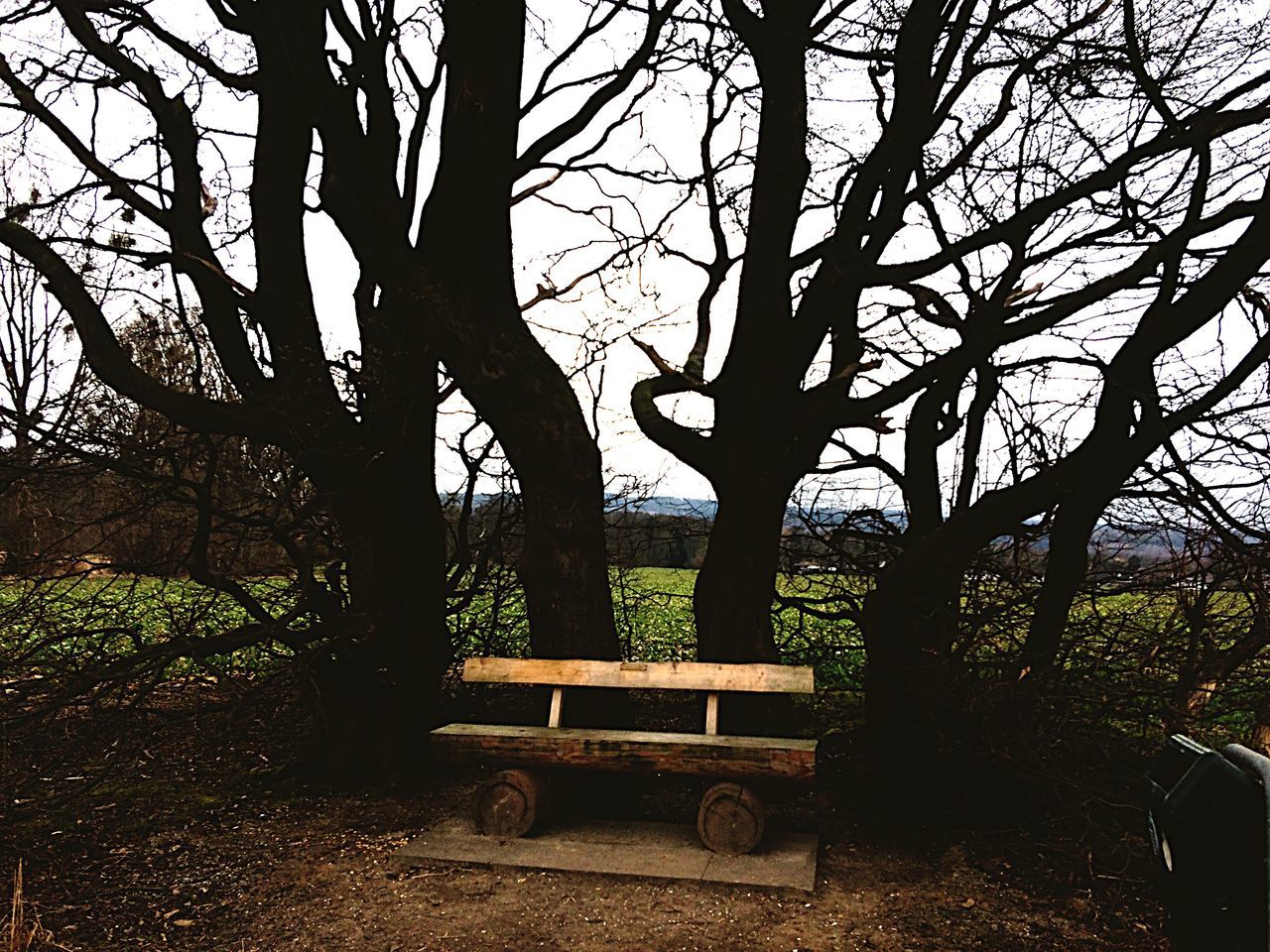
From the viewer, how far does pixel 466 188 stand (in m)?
7.15

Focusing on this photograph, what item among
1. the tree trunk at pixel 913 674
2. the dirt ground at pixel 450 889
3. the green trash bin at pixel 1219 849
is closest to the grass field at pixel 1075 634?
the tree trunk at pixel 913 674

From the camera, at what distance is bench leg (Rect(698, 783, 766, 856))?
18.2 feet

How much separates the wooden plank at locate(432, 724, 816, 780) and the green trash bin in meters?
4.19

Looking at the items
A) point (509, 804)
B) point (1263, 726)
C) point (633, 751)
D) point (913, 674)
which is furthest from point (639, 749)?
point (1263, 726)

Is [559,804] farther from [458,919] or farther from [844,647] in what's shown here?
[844,647]

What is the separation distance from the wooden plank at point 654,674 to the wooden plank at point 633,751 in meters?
0.30

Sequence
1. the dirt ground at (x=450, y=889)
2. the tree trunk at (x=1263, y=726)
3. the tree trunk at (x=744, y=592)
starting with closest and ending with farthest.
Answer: the dirt ground at (x=450, y=889)
the tree trunk at (x=1263, y=726)
the tree trunk at (x=744, y=592)

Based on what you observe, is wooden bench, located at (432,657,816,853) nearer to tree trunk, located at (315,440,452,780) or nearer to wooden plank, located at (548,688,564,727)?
wooden plank, located at (548,688,564,727)

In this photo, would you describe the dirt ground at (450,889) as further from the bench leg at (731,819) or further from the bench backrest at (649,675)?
the bench backrest at (649,675)

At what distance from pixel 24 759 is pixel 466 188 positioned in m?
4.36

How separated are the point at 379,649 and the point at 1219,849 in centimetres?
630

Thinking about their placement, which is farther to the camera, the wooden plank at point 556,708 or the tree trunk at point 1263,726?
the wooden plank at point 556,708

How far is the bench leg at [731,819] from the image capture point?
18.2 feet

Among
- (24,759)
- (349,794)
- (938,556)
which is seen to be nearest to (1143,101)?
(938,556)
